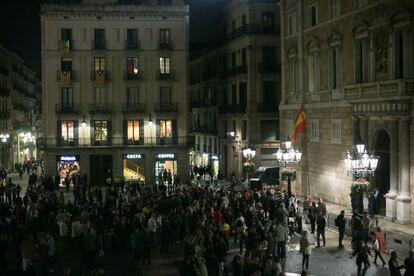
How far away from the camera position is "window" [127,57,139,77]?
56438 millimetres

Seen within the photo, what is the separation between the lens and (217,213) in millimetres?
26609

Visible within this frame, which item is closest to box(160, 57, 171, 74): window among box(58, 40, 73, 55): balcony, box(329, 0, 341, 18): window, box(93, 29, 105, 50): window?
box(93, 29, 105, 50): window

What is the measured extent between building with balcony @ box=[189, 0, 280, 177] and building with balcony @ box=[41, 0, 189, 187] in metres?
5.54

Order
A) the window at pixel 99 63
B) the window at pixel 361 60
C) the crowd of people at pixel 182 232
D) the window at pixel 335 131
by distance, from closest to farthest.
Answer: the crowd of people at pixel 182 232 → the window at pixel 361 60 → the window at pixel 335 131 → the window at pixel 99 63

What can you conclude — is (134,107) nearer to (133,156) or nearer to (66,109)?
(133,156)

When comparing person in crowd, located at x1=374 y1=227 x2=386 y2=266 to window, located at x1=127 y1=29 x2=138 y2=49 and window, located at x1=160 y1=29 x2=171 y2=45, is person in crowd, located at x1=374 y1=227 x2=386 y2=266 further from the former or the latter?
window, located at x1=127 y1=29 x2=138 y2=49

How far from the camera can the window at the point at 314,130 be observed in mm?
41969

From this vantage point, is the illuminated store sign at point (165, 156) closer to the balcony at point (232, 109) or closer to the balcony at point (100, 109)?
the balcony at point (100, 109)

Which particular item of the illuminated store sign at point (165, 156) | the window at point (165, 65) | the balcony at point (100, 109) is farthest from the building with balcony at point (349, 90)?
the balcony at point (100, 109)

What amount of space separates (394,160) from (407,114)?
2778 millimetres

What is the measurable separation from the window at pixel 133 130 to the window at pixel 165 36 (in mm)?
7509

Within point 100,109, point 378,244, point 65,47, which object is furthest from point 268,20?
point 378,244

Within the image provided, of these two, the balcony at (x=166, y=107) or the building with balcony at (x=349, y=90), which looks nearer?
the building with balcony at (x=349, y=90)

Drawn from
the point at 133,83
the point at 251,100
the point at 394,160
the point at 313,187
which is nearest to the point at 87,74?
the point at 133,83
